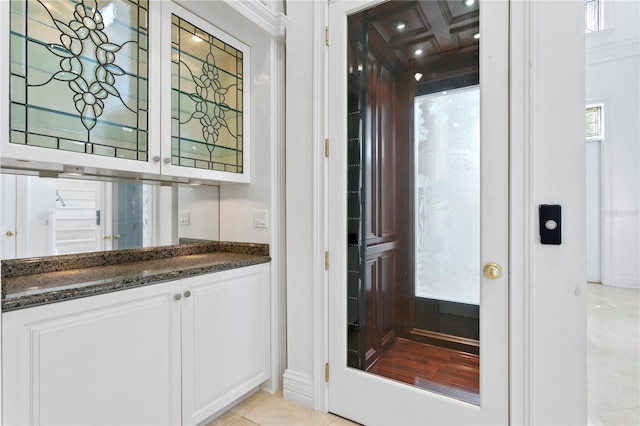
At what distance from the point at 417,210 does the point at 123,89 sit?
1.52m

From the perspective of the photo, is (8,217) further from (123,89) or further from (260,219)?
(260,219)

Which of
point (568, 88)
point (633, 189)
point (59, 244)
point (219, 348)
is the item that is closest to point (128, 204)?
point (59, 244)

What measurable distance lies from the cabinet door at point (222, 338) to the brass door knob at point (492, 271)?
123cm

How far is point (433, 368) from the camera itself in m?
1.59

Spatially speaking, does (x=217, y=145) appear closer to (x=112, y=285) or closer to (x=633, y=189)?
(x=112, y=285)

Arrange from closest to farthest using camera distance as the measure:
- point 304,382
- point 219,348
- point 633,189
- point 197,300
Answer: point 197,300, point 219,348, point 304,382, point 633,189

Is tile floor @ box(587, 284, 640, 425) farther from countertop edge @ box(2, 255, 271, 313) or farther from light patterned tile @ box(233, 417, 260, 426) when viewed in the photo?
countertop edge @ box(2, 255, 271, 313)

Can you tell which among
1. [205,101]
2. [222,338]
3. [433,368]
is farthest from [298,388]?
[205,101]

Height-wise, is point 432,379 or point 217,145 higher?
point 217,145

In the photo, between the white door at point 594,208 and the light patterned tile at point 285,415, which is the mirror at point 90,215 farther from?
the white door at point 594,208

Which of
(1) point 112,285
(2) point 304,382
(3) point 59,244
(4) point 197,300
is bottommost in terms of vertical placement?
(2) point 304,382

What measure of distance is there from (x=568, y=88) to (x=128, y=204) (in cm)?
216

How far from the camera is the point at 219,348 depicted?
5.58 feet

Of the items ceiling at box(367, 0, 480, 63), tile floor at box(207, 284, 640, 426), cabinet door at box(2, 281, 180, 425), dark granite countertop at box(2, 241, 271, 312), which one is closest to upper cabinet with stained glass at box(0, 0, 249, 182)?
dark granite countertop at box(2, 241, 271, 312)
